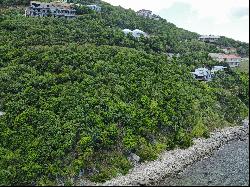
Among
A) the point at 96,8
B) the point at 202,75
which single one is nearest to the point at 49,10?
the point at 96,8

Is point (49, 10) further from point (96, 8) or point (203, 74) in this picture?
point (203, 74)

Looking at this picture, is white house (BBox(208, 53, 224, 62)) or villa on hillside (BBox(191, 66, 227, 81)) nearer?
villa on hillside (BBox(191, 66, 227, 81))

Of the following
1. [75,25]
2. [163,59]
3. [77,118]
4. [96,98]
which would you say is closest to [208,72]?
[163,59]

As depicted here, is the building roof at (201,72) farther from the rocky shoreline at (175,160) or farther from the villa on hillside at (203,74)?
the rocky shoreline at (175,160)

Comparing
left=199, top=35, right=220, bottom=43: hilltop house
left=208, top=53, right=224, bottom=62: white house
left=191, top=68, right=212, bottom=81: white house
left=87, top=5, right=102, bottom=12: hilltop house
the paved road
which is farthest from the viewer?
left=199, top=35, right=220, bottom=43: hilltop house

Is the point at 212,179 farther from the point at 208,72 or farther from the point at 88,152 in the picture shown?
the point at 208,72

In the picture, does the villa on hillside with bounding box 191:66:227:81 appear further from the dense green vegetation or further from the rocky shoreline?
the rocky shoreline

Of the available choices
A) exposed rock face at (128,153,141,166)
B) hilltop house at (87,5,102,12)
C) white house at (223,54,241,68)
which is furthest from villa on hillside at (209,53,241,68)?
exposed rock face at (128,153,141,166)
